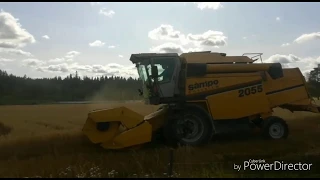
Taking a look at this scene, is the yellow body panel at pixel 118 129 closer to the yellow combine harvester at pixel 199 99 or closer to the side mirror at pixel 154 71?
the yellow combine harvester at pixel 199 99

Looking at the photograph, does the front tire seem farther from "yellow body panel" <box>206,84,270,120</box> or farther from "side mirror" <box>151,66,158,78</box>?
"side mirror" <box>151,66,158,78</box>

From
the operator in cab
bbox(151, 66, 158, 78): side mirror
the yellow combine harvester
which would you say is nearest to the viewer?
the yellow combine harvester

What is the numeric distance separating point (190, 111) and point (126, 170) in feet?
13.9

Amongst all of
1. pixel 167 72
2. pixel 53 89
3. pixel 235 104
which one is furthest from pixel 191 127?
pixel 53 89

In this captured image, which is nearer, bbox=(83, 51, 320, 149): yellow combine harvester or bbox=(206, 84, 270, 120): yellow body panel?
bbox=(83, 51, 320, 149): yellow combine harvester

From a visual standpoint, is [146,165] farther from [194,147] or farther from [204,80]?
[204,80]

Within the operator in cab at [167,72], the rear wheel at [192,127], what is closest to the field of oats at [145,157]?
the rear wheel at [192,127]

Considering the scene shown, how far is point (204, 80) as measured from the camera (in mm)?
13164

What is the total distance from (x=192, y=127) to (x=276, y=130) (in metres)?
3.29

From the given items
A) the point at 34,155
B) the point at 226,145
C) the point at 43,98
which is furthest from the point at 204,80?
the point at 43,98

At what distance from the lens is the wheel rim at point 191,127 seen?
42.1 feet

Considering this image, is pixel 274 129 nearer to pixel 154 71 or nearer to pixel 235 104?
pixel 235 104

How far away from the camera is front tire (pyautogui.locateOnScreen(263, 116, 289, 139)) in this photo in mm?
13758

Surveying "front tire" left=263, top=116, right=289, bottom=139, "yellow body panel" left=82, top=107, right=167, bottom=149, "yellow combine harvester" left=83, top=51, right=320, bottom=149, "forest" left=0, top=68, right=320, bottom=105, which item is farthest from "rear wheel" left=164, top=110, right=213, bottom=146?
"forest" left=0, top=68, right=320, bottom=105
